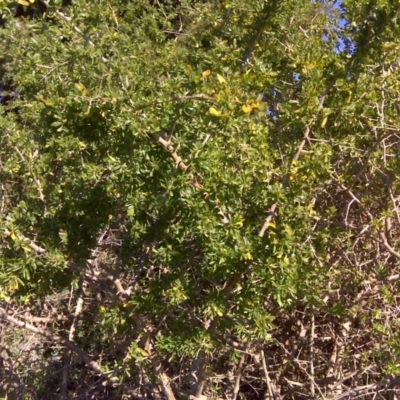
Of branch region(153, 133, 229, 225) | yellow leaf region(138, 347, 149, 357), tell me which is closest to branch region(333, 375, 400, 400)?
yellow leaf region(138, 347, 149, 357)

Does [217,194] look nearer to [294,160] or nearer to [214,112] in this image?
[214,112]

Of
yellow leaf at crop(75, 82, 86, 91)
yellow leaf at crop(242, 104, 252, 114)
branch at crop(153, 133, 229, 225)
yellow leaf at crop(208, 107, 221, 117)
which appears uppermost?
yellow leaf at crop(242, 104, 252, 114)

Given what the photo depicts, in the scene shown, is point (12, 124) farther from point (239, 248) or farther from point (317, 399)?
point (317, 399)

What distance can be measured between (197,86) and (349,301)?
1.56 metres

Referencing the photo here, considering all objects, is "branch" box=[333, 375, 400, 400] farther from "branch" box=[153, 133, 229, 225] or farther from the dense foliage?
"branch" box=[153, 133, 229, 225]

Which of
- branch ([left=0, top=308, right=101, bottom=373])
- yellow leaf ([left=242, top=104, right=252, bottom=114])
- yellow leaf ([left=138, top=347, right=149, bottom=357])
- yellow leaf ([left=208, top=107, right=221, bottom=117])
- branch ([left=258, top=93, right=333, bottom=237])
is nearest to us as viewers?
yellow leaf ([left=208, top=107, right=221, bottom=117])

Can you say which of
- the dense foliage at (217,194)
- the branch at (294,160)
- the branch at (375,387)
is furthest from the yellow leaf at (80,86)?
the branch at (375,387)

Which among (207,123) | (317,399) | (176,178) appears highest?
(207,123)

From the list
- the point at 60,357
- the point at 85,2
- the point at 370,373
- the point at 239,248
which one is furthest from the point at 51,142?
the point at 370,373

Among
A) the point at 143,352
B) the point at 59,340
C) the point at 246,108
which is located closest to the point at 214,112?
the point at 246,108

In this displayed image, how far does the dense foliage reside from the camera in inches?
120

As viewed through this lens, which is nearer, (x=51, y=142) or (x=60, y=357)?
(x=51, y=142)

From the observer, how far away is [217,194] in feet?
9.65

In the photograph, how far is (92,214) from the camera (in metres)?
3.50
